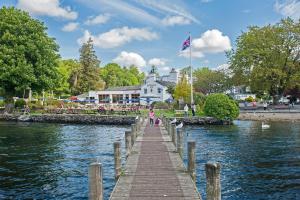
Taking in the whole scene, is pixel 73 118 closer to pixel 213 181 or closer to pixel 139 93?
pixel 139 93

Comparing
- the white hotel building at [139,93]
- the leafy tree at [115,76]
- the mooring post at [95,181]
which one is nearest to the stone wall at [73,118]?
the white hotel building at [139,93]

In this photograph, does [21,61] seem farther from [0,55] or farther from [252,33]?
[252,33]

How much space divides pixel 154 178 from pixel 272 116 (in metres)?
44.5

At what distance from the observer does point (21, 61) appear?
52781mm

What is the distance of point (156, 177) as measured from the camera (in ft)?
41.2

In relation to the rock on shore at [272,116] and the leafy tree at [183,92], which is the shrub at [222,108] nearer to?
the rock on shore at [272,116]

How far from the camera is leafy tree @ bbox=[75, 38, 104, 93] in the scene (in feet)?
336

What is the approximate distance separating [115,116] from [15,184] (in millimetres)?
34802

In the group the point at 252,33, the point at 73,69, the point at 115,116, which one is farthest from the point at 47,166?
the point at 73,69

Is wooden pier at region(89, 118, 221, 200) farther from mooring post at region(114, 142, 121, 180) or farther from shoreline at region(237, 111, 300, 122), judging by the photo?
shoreline at region(237, 111, 300, 122)

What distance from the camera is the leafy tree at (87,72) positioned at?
102312 mm

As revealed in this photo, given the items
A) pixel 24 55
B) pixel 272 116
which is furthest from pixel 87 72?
pixel 272 116

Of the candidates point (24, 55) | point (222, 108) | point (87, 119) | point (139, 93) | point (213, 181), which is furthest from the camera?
point (139, 93)

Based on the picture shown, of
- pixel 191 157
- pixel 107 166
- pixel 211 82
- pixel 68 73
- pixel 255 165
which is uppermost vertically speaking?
pixel 68 73
